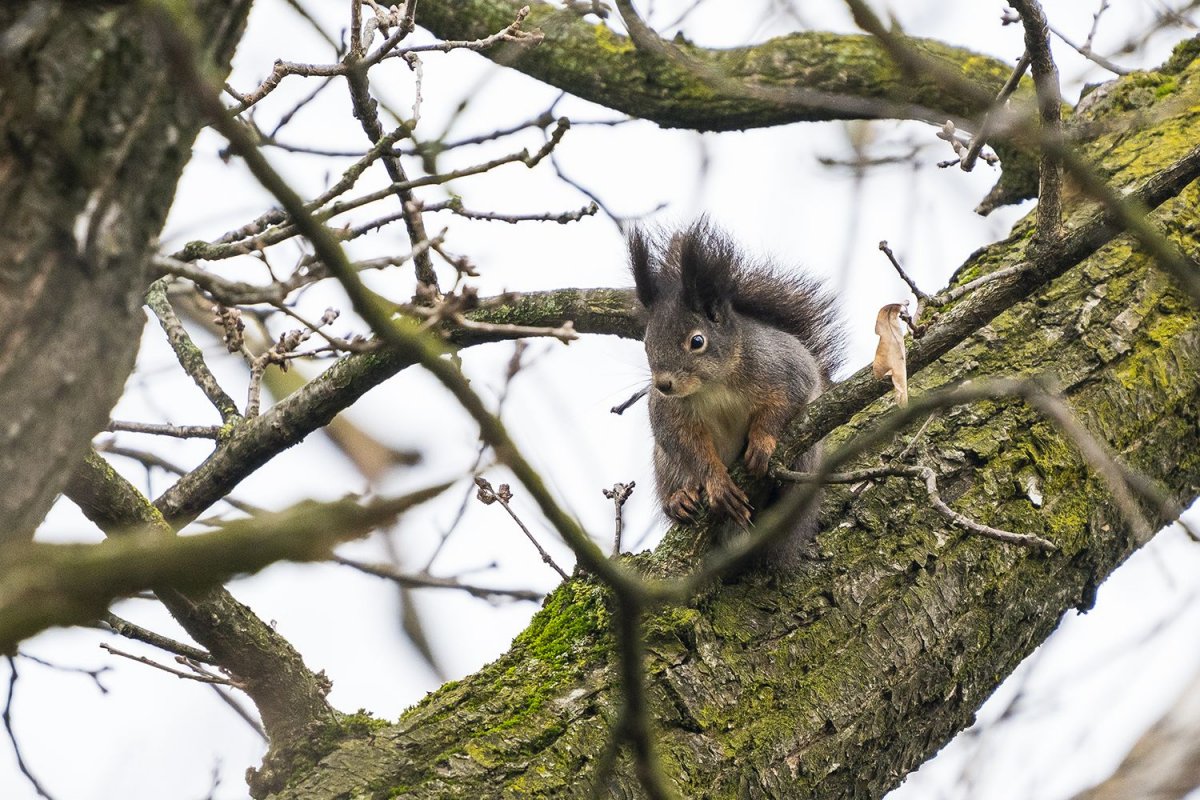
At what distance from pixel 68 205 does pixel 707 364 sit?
2.45 metres

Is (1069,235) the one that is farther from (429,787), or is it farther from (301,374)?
(301,374)

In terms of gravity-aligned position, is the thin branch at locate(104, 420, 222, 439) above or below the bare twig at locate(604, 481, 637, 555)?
above

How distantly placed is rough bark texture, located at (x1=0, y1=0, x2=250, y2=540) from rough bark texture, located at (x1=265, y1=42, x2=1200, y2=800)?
1005 millimetres

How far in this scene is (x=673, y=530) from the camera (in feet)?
8.95

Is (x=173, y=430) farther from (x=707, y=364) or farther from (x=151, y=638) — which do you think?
(x=707, y=364)

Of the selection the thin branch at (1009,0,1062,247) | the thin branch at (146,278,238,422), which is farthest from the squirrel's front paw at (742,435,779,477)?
the thin branch at (146,278,238,422)

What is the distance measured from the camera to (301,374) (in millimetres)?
3916

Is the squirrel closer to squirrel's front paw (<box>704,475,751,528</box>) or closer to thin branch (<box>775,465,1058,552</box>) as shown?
A: squirrel's front paw (<box>704,475,751,528</box>)

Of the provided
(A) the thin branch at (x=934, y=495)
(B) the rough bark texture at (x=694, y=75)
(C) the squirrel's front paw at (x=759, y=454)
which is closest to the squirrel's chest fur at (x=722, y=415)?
(C) the squirrel's front paw at (x=759, y=454)

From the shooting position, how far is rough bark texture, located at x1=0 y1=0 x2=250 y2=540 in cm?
92

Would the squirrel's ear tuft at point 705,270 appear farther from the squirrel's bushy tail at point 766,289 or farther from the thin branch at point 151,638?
the thin branch at point 151,638

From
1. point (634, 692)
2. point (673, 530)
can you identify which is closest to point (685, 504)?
point (673, 530)

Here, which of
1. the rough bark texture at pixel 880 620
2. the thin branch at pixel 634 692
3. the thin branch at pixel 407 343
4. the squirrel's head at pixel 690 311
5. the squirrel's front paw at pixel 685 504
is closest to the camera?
the thin branch at pixel 407 343

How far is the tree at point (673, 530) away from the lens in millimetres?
934
